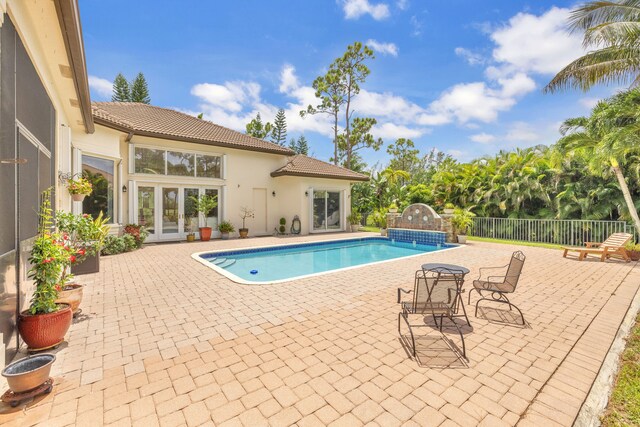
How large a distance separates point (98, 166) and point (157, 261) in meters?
5.25

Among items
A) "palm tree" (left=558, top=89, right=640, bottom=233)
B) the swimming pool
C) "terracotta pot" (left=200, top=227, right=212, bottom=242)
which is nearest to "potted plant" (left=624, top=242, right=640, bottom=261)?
"palm tree" (left=558, top=89, right=640, bottom=233)

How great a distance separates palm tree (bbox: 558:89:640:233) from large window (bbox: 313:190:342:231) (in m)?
12.6

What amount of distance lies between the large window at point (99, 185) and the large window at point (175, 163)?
6.04 ft

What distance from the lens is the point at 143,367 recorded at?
3.48 metres

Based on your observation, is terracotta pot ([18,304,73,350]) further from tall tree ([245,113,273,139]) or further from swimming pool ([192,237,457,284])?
tall tree ([245,113,273,139])

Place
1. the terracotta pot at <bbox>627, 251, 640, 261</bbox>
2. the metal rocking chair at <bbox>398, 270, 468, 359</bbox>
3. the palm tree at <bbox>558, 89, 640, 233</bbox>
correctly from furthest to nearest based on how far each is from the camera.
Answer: the terracotta pot at <bbox>627, 251, 640, 261</bbox> < the palm tree at <bbox>558, 89, 640, 233</bbox> < the metal rocking chair at <bbox>398, 270, 468, 359</bbox>

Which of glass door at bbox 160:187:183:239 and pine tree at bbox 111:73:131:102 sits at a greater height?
pine tree at bbox 111:73:131:102

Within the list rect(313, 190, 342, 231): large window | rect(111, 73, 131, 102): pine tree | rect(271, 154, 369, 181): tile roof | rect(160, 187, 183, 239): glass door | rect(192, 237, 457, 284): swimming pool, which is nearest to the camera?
rect(192, 237, 457, 284): swimming pool

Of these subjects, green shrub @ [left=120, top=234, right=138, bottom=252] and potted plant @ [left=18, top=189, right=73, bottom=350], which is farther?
green shrub @ [left=120, top=234, right=138, bottom=252]

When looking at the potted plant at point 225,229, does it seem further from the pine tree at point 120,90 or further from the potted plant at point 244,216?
the pine tree at point 120,90

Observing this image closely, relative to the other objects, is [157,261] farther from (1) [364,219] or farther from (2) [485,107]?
(2) [485,107]

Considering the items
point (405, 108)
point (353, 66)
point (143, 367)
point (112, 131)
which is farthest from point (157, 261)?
point (405, 108)

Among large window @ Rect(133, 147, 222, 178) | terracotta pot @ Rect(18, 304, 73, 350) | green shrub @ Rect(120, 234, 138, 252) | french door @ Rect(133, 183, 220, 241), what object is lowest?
terracotta pot @ Rect(18, 304, 73, 350)

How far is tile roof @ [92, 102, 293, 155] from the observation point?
46.4 ft
